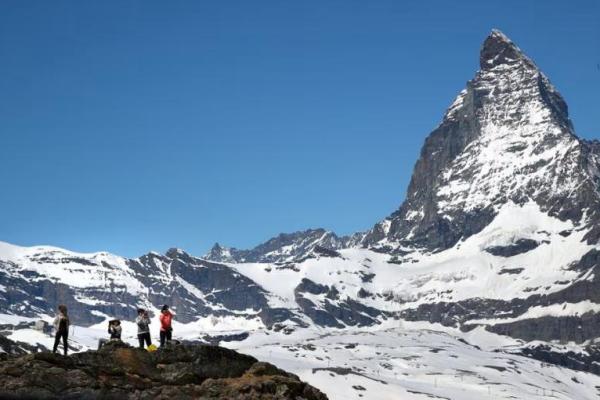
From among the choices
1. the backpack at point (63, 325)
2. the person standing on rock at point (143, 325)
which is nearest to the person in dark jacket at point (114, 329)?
the person standing on rock at point (143, 325)

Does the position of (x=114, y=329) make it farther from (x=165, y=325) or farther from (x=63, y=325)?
(x=63, y=325)

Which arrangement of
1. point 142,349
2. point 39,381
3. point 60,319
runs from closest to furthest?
point 39,381 → point 142,349 → point 60,319

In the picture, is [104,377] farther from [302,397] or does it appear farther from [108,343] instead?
[302,397]

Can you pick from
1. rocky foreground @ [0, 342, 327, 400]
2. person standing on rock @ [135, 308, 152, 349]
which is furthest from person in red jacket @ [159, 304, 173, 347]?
rocky foreground @ [0, 342, 327, 400]

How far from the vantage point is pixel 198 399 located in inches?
1566

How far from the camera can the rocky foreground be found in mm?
39188

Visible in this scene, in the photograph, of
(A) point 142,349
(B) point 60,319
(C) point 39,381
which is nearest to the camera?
(C) point 39,381

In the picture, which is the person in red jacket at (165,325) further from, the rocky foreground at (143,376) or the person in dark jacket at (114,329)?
the rocky foreground at (143,376)

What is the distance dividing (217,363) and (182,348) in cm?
156

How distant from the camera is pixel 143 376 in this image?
41.6 m

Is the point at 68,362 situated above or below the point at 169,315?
below

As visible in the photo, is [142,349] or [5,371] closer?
[5,371]

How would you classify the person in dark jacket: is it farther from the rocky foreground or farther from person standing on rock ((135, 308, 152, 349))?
the rocky foreground

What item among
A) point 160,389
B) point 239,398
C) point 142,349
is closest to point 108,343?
point 142,349
